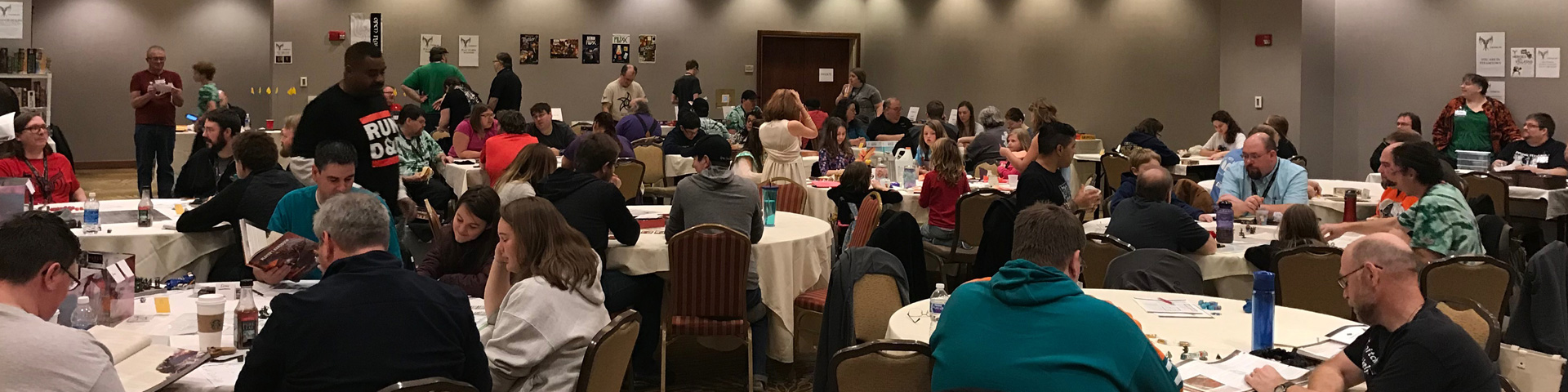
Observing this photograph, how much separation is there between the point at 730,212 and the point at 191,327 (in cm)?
245

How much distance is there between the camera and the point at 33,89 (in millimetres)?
14188

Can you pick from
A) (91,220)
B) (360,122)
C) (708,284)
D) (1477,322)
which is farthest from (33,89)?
(1477,322)

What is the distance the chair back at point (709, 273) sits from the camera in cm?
523

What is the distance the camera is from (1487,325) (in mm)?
3459

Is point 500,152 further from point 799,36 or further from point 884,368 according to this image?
point 799,36

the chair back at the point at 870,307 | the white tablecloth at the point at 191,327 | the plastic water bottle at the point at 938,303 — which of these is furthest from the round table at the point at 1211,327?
the white tablecloth at the point at 191,327

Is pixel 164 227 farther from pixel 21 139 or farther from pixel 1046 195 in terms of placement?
pixel 1046 195

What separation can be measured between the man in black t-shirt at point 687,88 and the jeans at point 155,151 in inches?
238

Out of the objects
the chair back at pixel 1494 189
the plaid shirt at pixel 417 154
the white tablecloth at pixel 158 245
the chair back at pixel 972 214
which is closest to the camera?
the white tablecloth at pixel 158 245

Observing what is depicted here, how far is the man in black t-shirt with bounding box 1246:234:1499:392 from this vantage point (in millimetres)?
2875

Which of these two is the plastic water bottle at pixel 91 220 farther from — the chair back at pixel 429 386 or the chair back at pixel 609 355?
the chair back at pixel 429 386

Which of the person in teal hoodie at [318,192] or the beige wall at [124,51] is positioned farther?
the beige wall at [124,51]

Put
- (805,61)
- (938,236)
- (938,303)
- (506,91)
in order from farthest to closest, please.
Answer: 1. (805,61)
2. (506,91)
3. (938,236)
4. (938,303)

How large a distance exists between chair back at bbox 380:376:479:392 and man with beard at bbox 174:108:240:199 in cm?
511
